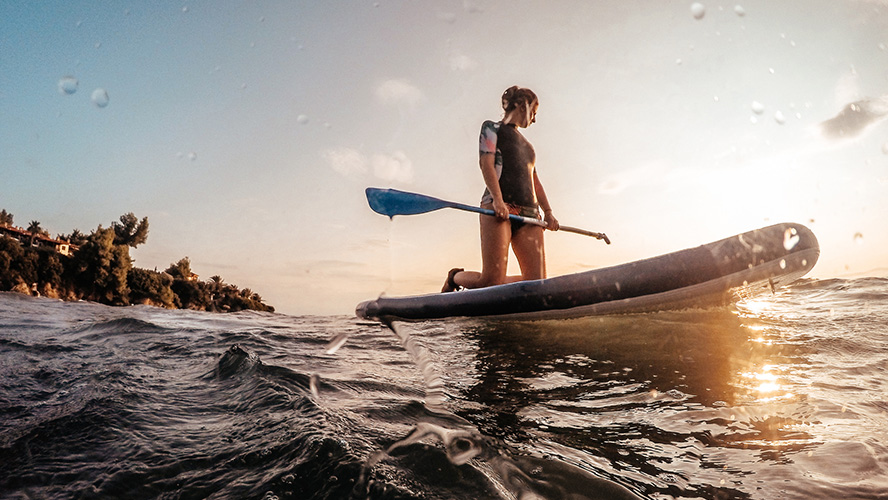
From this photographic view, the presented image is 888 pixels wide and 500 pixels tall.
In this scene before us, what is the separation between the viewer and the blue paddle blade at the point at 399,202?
507 cm

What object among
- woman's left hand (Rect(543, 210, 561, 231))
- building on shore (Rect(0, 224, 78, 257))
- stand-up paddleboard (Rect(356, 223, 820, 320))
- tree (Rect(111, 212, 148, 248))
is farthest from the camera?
tree (Rect(111, 212, 148, 248))

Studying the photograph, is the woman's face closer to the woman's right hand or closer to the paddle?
the woman's right hand

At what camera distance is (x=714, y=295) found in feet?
11.3

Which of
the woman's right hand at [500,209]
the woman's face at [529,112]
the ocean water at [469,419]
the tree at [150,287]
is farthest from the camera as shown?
the tree at [150,287]

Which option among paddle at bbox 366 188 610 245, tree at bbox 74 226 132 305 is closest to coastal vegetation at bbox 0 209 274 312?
tree at bbox 74 226 132 305

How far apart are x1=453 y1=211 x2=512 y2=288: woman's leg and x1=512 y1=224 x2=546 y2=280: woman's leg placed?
17cm

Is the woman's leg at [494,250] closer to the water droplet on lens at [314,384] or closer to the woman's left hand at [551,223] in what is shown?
the woman's left hand at [551,223]

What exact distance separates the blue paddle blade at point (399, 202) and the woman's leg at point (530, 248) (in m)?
1.08

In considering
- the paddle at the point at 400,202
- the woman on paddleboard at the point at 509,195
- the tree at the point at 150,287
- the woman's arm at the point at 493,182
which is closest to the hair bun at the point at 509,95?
the woman on paddleboard at the point at 509,195

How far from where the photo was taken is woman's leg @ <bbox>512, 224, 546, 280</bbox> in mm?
4457

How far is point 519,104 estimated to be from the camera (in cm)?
452

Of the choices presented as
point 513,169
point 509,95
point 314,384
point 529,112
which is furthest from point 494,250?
point 314,384

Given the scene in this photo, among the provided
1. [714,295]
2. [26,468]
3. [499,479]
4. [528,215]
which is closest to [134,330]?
[26,468]

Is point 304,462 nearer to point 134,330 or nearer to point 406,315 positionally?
point 406,315
